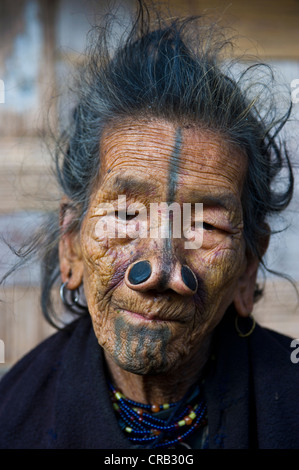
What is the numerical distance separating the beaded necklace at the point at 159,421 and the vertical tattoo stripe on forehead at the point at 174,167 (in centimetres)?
90

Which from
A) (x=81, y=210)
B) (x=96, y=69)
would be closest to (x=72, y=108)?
(x=96, y=69)

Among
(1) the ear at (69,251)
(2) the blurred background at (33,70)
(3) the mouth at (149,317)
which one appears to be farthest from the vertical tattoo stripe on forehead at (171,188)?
(2) the blurred background at (33,70)

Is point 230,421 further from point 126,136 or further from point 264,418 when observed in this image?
point 126,136

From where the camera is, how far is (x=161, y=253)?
180 cm

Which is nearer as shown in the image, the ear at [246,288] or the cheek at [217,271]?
the cheek at [217,271]

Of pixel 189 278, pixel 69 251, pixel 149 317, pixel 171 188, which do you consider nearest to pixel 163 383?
pixel 149 317

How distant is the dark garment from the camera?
2.11 m

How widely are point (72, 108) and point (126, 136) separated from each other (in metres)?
0.66

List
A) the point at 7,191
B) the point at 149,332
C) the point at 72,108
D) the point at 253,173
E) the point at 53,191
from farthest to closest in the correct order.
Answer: the point at 7,191 < the point at 53,191 < the point at 72,108 < the point at 253,173 < the point at 149,332

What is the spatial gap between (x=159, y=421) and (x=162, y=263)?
2.57 feet

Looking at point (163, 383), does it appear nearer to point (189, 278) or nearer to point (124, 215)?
point (189, 278)

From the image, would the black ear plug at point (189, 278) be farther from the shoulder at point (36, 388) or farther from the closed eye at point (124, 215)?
the shoulder at point (36, 388)

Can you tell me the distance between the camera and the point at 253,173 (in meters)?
2.25

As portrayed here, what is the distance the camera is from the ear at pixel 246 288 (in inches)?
89.9
